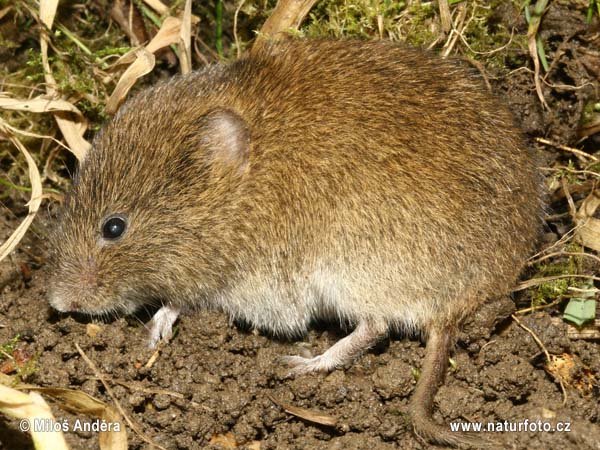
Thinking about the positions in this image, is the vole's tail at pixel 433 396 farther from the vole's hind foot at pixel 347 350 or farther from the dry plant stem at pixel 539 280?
the dry plant stem at pixel 539 280

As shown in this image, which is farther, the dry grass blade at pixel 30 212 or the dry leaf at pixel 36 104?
the dry leaf at pixel 36 104

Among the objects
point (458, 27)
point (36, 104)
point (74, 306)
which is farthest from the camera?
point (458, 27)

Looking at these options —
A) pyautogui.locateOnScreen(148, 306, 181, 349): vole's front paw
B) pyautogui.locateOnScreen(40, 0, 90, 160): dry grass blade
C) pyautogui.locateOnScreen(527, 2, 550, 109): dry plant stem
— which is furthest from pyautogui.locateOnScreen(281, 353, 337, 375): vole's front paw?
pyautogui.locateOnScreen(527, 2, 550, 109): dry plant stem

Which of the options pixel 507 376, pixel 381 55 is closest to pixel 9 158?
pixel 381 55

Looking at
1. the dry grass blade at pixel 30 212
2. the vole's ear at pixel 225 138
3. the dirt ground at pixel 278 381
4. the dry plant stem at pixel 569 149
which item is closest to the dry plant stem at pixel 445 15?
the dry plant stem at pixel 569 149

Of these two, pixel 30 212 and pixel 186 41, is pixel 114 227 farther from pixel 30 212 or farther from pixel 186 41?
pixel 186 41

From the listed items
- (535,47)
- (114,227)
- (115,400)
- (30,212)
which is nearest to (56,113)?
(30,212)
